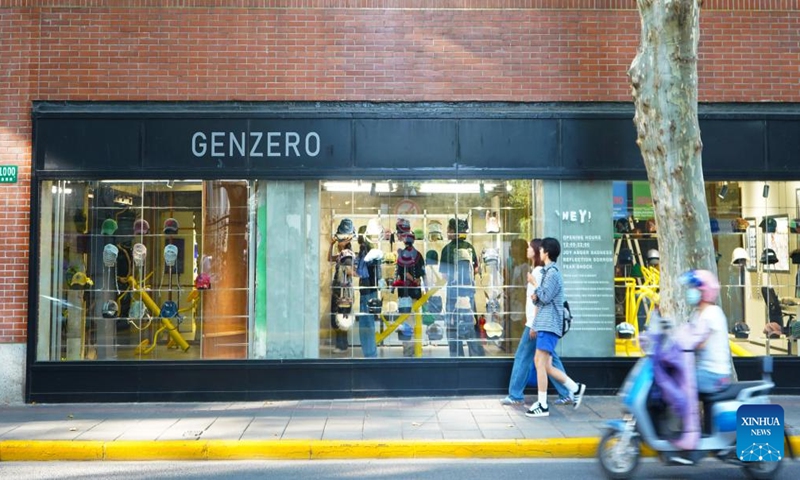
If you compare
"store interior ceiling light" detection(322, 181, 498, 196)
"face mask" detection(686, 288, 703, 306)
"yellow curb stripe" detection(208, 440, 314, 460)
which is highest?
"store interior ceiling light" detection(322, 181, 498, 196)

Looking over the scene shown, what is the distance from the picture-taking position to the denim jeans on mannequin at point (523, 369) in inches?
352

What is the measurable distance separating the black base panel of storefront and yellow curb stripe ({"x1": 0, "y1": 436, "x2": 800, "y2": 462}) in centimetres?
229

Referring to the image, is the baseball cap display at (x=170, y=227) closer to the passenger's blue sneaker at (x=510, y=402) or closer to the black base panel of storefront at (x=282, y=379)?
the black base panel of storefront at (x=282, y=379)

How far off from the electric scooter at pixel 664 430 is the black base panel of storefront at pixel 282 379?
3.66 m

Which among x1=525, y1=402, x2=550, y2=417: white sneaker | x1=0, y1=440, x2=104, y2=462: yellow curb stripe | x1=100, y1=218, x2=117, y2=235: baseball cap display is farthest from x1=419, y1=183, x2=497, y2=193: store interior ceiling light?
x1=0, y1=440, x2=104, y2=462: yellow curb stripe

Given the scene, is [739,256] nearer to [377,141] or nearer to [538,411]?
[538,411]

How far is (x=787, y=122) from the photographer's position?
32.7 feet

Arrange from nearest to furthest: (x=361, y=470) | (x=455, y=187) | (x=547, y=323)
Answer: (x=361, y=470), (x=547, y=323), (x=455, y=187)

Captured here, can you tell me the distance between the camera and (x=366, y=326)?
10078 millimetres

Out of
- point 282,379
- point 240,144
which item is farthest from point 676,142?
point 282,379

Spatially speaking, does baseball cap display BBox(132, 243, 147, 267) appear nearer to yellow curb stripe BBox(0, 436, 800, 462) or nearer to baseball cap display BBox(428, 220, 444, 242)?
yellow curb stripe BBox(0, 436, 800, 462)

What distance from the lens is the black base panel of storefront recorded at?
953 cm

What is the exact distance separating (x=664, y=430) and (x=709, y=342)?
812 millimetres

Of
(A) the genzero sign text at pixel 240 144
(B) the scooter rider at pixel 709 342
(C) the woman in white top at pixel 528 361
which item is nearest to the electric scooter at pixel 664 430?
(B) the scooter rider at pixel 709 342
